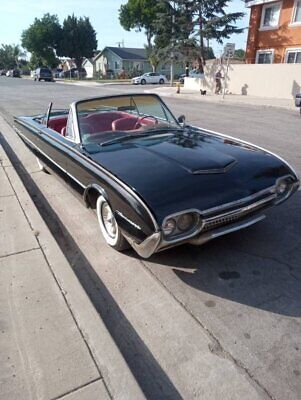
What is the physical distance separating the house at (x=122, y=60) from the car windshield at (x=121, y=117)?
186ft

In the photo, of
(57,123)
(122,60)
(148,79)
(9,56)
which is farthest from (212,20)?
(9,56)

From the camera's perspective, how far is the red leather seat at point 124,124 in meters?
3.97

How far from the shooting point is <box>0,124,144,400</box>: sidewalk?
1904mm

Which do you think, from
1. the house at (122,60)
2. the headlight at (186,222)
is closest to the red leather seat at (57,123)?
the headlight at (186,222)

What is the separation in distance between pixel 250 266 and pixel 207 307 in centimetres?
69

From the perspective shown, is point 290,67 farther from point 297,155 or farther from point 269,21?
point 297,155

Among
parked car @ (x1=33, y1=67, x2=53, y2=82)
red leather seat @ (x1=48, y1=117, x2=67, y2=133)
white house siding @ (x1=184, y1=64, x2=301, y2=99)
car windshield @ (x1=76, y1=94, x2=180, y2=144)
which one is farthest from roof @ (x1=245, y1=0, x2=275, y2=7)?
parked car @ (x1=33, y1=67, x2=53, y2=82)

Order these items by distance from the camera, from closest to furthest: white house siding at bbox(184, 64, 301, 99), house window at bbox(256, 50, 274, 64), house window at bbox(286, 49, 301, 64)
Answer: white house siding at bbox(184, 64, 301, 99) < house window at bbox(286, 49, 301, 64) < house window at bbox(256, 50, 274, 64)

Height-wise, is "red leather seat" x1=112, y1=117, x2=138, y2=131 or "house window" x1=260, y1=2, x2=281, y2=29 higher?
"house window" x1=260, y1=2, x2=281, y2=29

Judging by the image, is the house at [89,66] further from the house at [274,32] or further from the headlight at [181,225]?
the headlight at [181,225]

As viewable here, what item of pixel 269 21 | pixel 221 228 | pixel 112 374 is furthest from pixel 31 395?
pixel 269 21

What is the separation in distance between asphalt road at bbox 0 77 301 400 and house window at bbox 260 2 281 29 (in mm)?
21918

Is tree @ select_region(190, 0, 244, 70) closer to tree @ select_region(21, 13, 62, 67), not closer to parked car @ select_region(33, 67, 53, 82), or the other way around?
parked car @ select_region(33, 67, 53, 82)

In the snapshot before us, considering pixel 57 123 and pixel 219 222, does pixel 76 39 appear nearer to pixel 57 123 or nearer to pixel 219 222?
pixel 57 123
